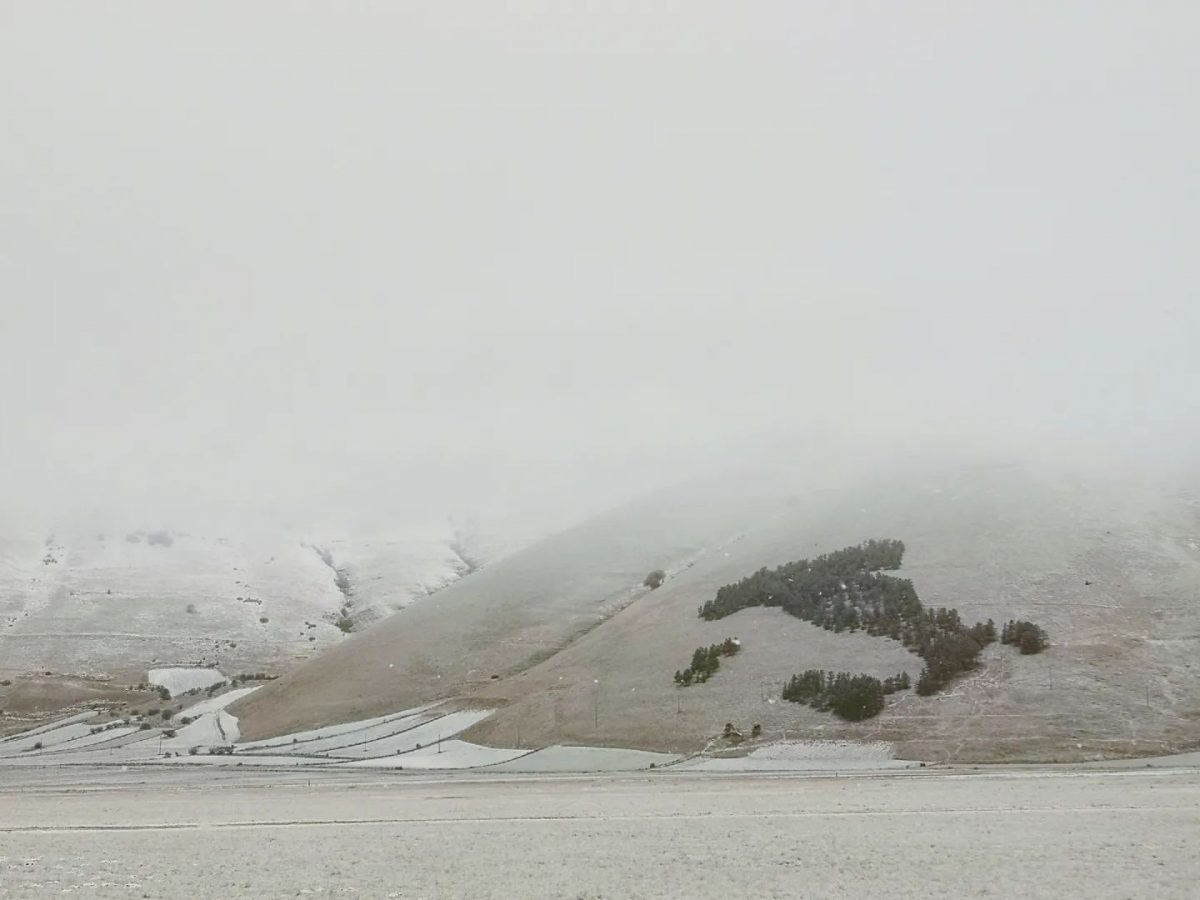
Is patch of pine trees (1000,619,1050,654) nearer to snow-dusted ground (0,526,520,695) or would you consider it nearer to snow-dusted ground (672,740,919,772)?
snow-dusted ground (672,740,919,772)

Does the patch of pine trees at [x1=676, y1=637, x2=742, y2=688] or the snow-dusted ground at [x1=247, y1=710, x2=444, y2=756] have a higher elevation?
the patch of pine trees at [x1=676, y1=637, x2=742, y2=688]

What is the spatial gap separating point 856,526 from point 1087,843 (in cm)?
5456

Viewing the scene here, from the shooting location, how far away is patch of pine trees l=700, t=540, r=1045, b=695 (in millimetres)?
44469

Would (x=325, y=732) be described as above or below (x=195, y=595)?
below

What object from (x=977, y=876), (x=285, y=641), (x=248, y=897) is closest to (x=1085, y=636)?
(x=977, y=876)

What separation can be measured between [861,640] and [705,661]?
30.4 ft

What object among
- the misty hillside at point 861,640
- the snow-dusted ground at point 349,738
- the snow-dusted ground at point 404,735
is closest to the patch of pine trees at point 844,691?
the misty hillside at point 861,640

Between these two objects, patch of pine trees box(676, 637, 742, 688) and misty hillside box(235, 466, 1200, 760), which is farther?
patch of pine trees box(676, 637, 742, 688)

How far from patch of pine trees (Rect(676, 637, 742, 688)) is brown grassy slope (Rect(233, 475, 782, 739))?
2080 centimetres

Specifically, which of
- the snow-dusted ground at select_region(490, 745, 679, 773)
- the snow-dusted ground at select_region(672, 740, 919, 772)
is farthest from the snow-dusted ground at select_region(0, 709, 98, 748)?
the snow-dusted ground at select_region(672, 740, 919, 772)

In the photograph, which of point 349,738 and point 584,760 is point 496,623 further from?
point 584,760

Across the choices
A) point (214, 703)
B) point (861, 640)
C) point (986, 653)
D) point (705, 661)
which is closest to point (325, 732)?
point (214, 703)

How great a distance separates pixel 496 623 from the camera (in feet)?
A: 259

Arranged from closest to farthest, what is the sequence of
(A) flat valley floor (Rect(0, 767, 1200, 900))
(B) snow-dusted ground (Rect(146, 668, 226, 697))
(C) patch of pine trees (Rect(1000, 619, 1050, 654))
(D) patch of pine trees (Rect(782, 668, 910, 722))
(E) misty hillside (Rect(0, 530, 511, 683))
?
(A) flat valley floor (Rect(0, 767, 1200, 900))
(D) patch of pine trees (Rect(782, 668, 910, 722))
(C) patch of pine trees (Rect(1000, 619, 1050, 654))
(B) snow-dusted ground (Rect(146, 668, 226, 697))
(E) misty hillside (Rect(0, 530, 511, 683))
